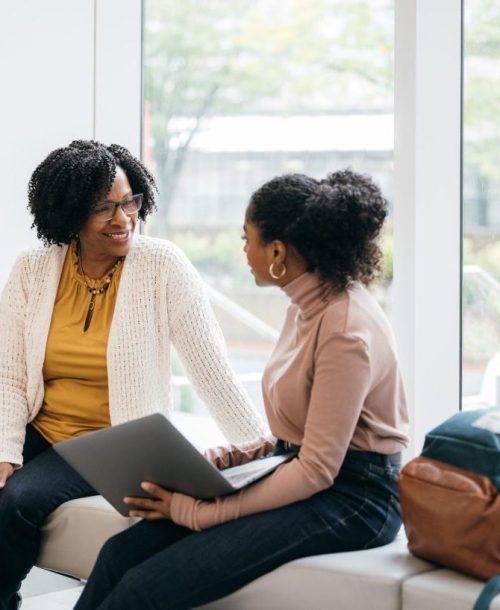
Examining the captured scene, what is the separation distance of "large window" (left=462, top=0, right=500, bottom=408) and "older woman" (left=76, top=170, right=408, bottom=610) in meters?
0.74

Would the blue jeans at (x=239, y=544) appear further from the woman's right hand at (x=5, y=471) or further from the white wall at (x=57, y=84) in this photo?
the white wall at (x=57, y=84)

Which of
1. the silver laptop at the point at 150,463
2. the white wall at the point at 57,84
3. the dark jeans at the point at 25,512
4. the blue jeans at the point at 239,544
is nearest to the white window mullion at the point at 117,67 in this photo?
the white wall at the point at 57,84

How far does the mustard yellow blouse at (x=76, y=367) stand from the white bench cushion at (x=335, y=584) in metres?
0.78

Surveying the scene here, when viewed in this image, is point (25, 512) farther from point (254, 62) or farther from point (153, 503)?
point (254, 62)

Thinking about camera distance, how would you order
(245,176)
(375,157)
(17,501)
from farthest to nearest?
(245,176)
(375,157)
(17,501)

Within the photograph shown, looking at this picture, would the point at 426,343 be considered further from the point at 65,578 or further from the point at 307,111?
the point at 65,578

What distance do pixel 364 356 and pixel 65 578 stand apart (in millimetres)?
1809

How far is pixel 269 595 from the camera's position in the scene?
1.81m

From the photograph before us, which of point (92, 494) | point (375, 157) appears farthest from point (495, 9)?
point (92, 494)

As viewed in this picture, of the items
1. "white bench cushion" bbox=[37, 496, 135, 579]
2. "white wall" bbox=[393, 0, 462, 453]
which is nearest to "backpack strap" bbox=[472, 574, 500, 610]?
"white bench cushion" bbox=[37, 496, 135, 579]

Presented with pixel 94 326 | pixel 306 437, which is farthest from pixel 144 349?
pixel 306 437

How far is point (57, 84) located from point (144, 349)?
1.19 metres

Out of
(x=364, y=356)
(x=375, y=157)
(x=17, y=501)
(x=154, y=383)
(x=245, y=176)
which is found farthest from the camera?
(x=245, y=176)

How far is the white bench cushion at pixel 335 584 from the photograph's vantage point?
5.68 ft
